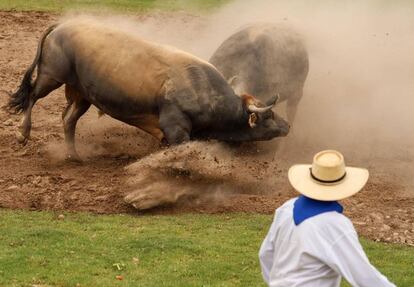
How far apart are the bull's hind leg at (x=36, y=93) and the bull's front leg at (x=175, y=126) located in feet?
6.00

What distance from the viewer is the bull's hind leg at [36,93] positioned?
39.1ft

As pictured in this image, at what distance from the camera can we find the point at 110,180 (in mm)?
10922

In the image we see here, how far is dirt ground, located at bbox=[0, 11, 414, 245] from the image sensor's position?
10055mm

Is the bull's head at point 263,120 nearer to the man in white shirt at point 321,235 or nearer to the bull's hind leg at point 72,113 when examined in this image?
the bull's hind leg at point 72,113

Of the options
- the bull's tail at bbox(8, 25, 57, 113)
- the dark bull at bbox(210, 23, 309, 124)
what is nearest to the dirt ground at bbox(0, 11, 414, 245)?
the bull's tail at bbox(8, 25, 57, 113)

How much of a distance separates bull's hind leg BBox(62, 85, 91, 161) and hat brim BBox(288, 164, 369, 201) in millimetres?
7443

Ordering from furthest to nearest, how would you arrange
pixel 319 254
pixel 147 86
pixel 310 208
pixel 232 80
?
pixel 232 80, pixel 147 86, pixel 310 208, pixel 319 254

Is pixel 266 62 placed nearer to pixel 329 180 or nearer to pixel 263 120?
pixel 263 120

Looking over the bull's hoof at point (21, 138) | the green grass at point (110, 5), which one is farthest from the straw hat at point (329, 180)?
the green grass at point (110, 5)

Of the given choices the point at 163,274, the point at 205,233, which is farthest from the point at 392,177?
the point at 163,274

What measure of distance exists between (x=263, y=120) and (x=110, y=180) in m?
2.28

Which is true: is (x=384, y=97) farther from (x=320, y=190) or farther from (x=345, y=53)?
(x=320, y=190)

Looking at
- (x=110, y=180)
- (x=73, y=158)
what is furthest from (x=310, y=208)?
(x=73, y=158)

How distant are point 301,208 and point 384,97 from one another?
416 inches
